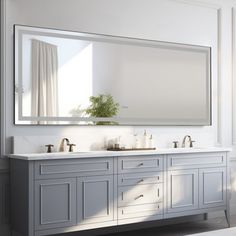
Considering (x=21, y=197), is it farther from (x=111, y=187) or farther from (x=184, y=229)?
(x=184, y=229)

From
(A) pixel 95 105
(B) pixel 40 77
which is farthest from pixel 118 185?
(B) pixel 40 77

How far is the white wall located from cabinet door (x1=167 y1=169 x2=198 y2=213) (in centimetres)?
52

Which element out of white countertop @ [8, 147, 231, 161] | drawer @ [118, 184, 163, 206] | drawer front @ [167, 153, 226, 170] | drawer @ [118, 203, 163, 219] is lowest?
drawer @ [118, 203, 163, 219]

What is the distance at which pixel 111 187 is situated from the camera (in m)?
3.82

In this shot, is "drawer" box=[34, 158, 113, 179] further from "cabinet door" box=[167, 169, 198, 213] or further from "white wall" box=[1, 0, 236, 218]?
"cabinet door" box=[167, 169, 198, 213]

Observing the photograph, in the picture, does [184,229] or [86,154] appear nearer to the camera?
[86,154]

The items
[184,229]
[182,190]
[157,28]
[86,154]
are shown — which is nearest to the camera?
[86,154]

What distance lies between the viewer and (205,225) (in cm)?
473

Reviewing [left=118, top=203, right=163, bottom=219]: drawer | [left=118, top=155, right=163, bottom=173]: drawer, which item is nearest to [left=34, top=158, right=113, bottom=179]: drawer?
[left=118, top=155, right=163, bottom=173]: drawer

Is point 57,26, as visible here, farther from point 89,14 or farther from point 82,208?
point 82,208

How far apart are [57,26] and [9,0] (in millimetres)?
503

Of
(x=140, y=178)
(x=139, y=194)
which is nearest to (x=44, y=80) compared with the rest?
(x=140, y=178)

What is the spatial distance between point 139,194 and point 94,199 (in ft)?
1.58

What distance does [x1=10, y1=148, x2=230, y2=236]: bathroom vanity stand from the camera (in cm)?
348
